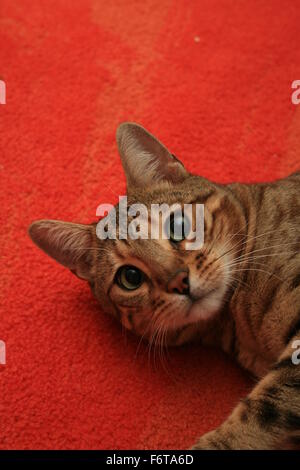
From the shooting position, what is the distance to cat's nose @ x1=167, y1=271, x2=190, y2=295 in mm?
1438

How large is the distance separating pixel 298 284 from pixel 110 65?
51.9 inches

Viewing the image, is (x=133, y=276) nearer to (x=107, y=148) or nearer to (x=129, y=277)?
(x=129, y=277)

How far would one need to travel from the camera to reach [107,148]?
2100 millimetres

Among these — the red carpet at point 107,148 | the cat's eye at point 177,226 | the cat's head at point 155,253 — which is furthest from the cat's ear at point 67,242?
the cat's eye at point 177,226

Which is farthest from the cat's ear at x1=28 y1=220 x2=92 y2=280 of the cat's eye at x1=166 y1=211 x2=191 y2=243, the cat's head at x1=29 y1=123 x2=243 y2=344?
the cat's eye at x1=166 y1=211 x2=191 y2=243

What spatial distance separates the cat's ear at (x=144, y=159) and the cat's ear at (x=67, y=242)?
0.22 metres

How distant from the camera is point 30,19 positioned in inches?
94.3

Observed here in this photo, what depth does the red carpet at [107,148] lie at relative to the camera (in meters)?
1.59

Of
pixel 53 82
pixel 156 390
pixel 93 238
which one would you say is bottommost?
pixel 156 390
